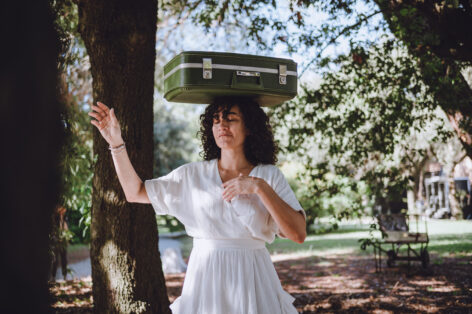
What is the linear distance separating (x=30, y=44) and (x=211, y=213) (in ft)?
5.11

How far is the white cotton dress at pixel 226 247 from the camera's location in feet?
8.09

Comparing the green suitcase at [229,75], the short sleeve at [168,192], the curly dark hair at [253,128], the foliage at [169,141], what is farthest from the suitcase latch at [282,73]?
the foliage at [169,141]

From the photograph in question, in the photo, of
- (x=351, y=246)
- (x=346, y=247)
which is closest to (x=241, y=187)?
(x=346, y=247)

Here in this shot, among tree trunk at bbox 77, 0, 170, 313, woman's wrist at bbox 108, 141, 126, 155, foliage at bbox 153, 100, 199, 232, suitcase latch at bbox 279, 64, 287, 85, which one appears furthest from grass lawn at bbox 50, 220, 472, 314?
foliage at bbox 153, 100, 199, 232

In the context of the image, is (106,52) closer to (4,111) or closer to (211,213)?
(211,213)

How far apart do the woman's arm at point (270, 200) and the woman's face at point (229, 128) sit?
0.38 meters

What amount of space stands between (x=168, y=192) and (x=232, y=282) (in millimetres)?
614

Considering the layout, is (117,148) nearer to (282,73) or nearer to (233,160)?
(233,160)

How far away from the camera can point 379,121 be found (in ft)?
20.8

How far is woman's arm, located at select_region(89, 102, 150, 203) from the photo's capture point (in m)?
2.54

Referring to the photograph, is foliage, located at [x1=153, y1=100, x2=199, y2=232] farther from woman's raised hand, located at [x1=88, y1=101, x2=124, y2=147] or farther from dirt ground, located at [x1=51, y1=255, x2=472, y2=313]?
woman's raised hand, located at [x1=88, y1=101, x2=124, y2=147]

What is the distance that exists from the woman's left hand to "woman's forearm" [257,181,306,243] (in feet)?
0.09

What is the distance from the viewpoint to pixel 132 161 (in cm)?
443

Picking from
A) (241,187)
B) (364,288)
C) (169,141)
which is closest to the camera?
(241,187)
